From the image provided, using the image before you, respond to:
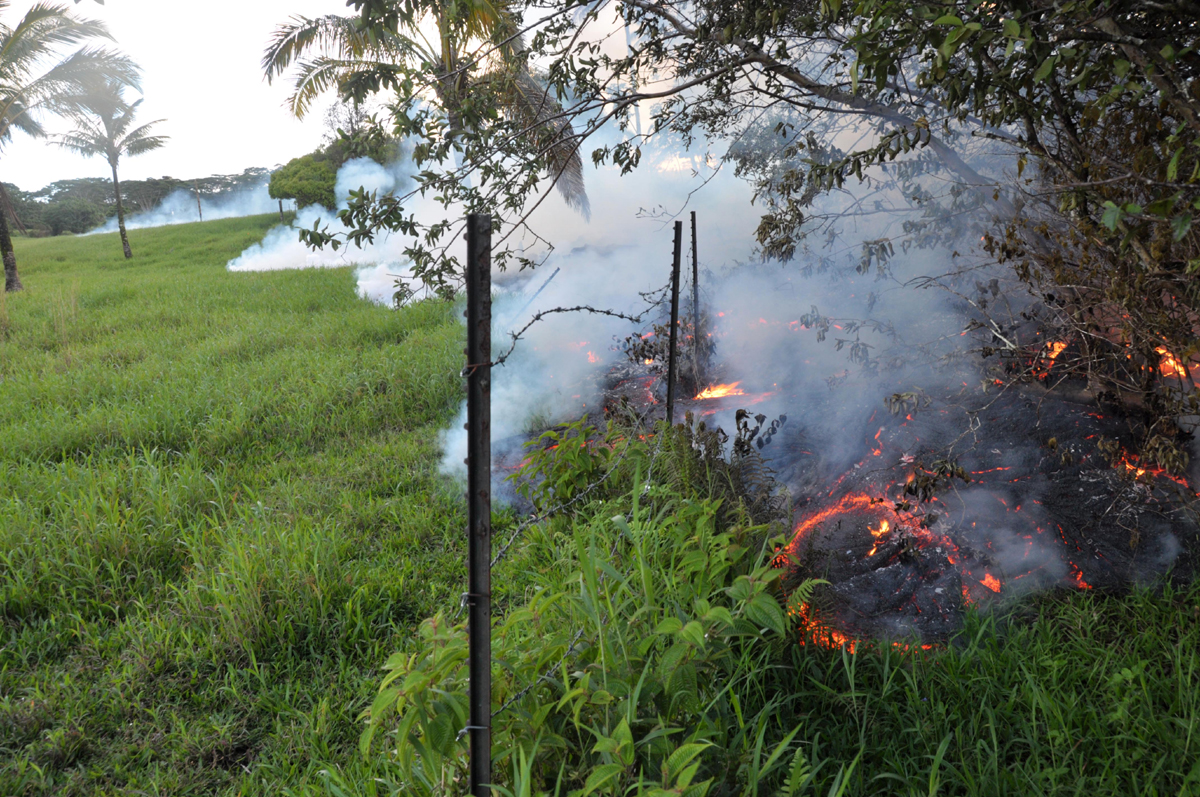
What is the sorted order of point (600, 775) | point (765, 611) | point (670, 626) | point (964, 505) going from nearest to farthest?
point (600, 775), point (670, 626), point (765, 611), point (964, 505)

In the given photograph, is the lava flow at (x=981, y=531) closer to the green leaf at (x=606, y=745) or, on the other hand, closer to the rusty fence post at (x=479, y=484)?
the green leaf at (x=606, y=745)

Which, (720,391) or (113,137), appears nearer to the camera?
(720,391)

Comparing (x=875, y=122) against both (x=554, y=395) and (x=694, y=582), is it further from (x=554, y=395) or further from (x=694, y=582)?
(x=694, y=582)

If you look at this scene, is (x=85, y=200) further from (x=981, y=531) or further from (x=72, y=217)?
(x=981, y=531)

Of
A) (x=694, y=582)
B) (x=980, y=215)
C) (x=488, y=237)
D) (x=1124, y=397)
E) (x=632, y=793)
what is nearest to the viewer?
(x=488, y=237)

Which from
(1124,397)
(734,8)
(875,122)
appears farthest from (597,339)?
(1124,397)

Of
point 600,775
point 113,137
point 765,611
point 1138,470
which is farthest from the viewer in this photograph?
point 113,137

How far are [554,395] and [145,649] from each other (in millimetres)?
3966

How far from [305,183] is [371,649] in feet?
78.6

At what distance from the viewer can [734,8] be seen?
395 cm

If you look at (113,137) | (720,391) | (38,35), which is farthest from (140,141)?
(720,391)

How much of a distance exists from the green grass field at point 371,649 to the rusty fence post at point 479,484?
0.35 feet

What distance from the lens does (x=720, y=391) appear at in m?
6.35

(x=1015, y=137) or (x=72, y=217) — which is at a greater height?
(x=72, y=217)
